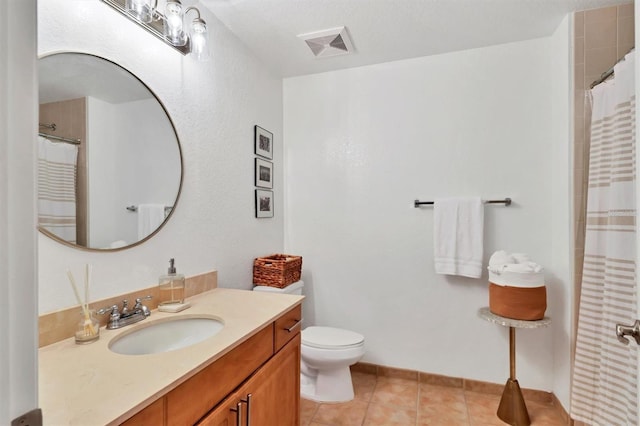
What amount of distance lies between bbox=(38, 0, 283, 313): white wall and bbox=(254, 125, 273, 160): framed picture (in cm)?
7

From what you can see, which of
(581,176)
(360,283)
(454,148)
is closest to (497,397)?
(360,283)

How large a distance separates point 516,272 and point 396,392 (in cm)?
114

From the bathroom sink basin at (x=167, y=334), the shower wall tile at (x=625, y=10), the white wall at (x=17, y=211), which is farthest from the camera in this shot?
the shower wall tile at (x=625, y=10)

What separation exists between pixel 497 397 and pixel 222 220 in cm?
215

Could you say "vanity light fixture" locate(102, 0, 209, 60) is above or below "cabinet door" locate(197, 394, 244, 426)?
above

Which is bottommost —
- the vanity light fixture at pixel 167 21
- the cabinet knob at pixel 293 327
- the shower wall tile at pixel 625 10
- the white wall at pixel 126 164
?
the cabinet knob at pixel 293 327

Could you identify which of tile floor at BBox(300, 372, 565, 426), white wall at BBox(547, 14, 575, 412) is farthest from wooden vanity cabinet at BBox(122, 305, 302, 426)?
white wall at BBox(547, 14, 575, 412)

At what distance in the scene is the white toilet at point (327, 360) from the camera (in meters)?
1.95

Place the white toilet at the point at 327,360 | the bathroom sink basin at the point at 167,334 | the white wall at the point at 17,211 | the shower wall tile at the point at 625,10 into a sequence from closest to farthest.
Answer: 1. the white wall at the point at 17,211
2. the bathroom sink basin at the point at 167,334
3. the shower wall tile at the point at 625,10
4. the white toilet at the point at 327,360

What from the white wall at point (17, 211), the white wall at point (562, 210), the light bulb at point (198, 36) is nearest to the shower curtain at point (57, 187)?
the light bulb at point (198, 36)

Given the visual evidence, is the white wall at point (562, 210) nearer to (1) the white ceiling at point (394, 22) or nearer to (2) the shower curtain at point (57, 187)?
(1) the white ceiling at point (394, 22)

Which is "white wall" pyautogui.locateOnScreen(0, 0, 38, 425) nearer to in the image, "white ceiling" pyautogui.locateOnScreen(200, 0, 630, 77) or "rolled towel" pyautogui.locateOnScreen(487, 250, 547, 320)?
"white ceiling" pyautogui.locateOnScreen(200, 0, 630, 77)

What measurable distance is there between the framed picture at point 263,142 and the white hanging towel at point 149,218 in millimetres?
939

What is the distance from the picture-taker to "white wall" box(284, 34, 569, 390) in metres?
2.08
